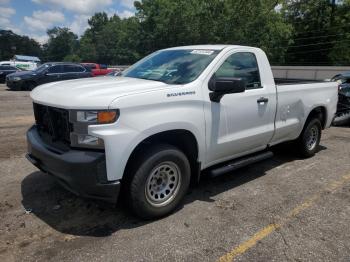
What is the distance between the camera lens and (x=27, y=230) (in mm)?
3617

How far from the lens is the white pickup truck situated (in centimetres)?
334

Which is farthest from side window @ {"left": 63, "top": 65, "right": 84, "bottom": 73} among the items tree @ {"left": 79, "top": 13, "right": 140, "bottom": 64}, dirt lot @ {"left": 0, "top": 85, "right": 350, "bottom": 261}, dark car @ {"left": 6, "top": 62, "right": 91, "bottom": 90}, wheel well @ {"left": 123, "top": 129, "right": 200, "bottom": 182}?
tree @ {"left": 79, "top": 13, "right": 140, "bottom": 64}

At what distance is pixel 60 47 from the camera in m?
127

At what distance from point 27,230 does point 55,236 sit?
1.08 ft

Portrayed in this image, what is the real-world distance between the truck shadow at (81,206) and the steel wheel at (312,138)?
158 cm

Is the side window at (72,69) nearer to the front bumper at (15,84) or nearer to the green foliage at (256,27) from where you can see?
the front bumper at (15,84)

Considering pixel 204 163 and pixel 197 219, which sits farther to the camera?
pixel 204 163

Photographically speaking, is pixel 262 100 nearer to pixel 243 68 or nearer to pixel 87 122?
pixel 243 68

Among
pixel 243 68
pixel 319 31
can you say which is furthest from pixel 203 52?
pixel 319 31

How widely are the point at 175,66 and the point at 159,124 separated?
1.15 m

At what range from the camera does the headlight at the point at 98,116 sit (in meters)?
3.30

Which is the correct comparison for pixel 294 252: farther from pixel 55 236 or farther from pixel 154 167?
pixel 55 236

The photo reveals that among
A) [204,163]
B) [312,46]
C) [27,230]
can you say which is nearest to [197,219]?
[204,163]

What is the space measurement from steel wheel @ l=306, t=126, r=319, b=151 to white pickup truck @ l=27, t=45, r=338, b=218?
1.22 metres
